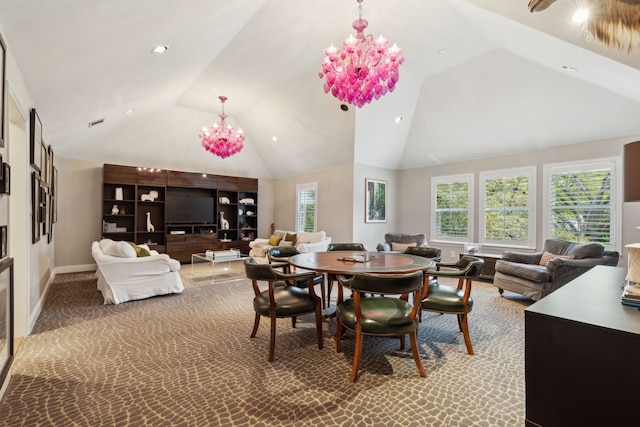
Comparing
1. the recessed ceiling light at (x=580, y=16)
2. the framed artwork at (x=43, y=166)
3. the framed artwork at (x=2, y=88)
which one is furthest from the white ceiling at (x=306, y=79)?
the framed artwork at (x=43, y=166)

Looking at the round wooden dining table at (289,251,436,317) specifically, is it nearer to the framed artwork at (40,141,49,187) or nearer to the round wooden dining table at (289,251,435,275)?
the round wooden dining table at (289,251,435,275)

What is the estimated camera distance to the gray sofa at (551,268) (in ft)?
13.5

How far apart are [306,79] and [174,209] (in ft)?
15.7

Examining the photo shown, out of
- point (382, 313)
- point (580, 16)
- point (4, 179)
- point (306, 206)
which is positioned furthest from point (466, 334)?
point (306, 206)

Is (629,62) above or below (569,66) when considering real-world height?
below

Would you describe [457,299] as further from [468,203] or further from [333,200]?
[333,200]

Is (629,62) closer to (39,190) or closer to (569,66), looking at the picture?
(569,66)

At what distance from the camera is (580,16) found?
7.55ft

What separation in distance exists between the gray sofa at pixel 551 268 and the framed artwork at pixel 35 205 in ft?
20.4

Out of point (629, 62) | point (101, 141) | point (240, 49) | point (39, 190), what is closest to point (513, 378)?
point (629, 62)

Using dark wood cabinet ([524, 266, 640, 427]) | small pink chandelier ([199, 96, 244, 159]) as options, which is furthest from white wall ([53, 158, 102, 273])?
dark wood cabinet ([524, 266, 640, 427])

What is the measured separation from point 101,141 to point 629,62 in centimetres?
856

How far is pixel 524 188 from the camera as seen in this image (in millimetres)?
5855

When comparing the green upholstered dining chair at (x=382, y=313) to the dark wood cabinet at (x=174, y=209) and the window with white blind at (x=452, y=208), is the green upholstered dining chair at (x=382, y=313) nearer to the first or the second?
the window with white blind at (x=452, y=208)
